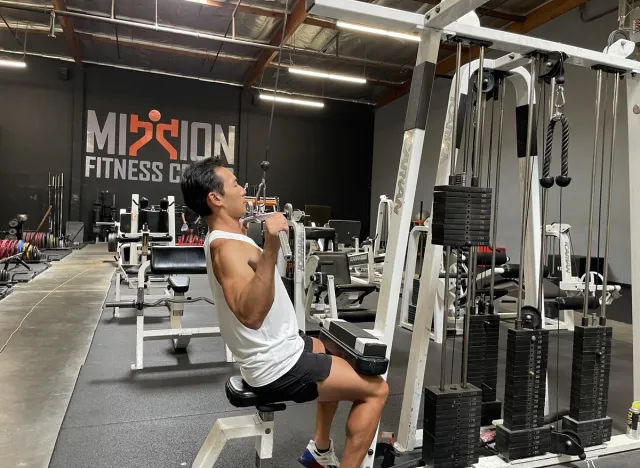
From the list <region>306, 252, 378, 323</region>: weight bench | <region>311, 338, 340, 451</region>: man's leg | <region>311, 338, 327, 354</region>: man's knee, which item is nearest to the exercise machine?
<region>306, 252, 378, 323</region>: weight bench

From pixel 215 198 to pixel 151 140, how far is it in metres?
10.9

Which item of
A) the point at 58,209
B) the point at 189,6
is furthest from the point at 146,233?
the point at 58,209

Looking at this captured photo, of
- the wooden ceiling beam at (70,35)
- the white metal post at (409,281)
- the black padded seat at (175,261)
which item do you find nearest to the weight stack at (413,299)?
the white metal post at (409,281)

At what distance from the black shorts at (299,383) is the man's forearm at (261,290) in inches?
9.3

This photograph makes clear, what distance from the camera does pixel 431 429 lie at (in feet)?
5.41

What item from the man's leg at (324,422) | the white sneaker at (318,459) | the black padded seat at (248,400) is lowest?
the white sneaker at (318,459)

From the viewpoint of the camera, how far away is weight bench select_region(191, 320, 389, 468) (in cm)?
141

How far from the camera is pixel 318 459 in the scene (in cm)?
169

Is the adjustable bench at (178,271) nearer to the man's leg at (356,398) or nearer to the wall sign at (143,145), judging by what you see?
the man's leg at (356,398)


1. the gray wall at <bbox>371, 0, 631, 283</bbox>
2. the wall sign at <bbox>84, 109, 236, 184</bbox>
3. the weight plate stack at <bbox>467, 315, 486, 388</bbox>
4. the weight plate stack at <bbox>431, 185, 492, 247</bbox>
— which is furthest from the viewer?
the wall sign at <bbox>84, 109, 236, 184</bbox>

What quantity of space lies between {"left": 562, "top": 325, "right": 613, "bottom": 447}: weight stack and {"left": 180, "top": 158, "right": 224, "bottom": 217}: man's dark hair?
1.56 metres

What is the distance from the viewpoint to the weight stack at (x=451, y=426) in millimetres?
1632

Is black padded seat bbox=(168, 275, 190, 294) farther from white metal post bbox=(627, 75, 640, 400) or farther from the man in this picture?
white metal post bbox=(627, 75, 640, 400)

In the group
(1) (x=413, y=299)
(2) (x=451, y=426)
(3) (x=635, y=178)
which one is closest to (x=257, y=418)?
(2) (x=451, y=426)
